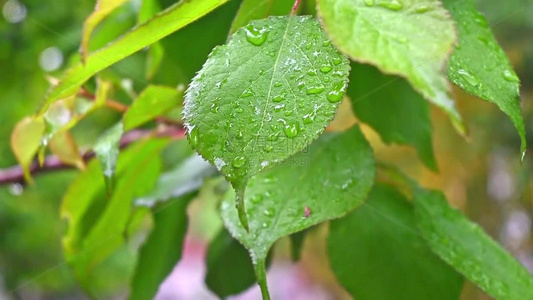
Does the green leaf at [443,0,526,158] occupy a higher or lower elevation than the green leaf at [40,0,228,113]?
lower

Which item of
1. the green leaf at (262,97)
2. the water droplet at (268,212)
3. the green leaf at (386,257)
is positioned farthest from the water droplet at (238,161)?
the green leaf at (386,257)

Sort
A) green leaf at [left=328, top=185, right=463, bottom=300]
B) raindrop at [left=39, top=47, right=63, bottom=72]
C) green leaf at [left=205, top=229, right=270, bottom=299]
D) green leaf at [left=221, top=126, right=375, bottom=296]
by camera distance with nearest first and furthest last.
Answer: green leaf at [left=221, top=126, right=375, bottom=296]
green leaf at [left=328, top=185, right=463, bottom=300]
green leaf at [left=205, top=229, right=270, bottom=299]
raindrop at [left=39, top=47, right=63, bottom=72]

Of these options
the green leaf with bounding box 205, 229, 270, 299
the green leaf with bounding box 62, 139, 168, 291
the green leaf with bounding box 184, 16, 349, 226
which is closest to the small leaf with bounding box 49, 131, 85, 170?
the green leaf with bounding box 62, 139, 168, 291

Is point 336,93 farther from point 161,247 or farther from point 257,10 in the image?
point 161,247

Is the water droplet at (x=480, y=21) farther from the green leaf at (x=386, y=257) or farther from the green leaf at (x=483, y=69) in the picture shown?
the green leaf at (x=386, y=257)

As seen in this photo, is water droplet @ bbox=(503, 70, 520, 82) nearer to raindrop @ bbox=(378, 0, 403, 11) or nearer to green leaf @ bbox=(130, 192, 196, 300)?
raindrop @ bbox=(378, 0, 403, 11)

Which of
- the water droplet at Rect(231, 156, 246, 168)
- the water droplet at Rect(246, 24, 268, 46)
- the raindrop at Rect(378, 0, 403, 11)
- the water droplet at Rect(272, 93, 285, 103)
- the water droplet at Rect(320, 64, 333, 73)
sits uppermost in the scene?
the raindrop at Rect(378, 0, 403, 11)

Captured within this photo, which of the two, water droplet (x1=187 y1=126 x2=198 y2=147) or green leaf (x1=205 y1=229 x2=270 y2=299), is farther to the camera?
green leaf (x1=205 y1=229 x2=270 y2=299)
